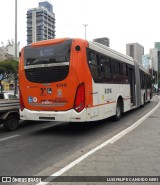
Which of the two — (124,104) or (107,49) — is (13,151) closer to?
(107,49)

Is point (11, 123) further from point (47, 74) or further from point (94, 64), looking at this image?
point (94, 64)

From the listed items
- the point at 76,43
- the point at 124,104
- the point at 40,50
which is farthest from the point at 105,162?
the point at 124,104

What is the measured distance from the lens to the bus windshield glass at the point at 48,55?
9.04 metres

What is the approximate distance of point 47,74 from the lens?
9320mm

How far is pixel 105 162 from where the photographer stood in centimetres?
566

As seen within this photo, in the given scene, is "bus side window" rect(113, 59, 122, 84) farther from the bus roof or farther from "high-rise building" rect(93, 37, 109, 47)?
"high-rise building" rect(93, 37, 109, 47)

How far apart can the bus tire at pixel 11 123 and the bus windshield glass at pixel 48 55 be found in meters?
2.19

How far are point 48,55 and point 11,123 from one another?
321 cm

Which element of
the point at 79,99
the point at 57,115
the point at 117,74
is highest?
the point at 117,74

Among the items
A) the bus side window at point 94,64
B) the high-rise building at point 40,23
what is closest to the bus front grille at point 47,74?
the bus side window at point 94,64

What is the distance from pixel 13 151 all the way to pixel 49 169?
196cm

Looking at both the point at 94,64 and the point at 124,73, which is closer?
the point at 94,64

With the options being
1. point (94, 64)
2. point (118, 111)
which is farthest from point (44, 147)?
point (118, 111)

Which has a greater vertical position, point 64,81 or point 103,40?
point 103,40
